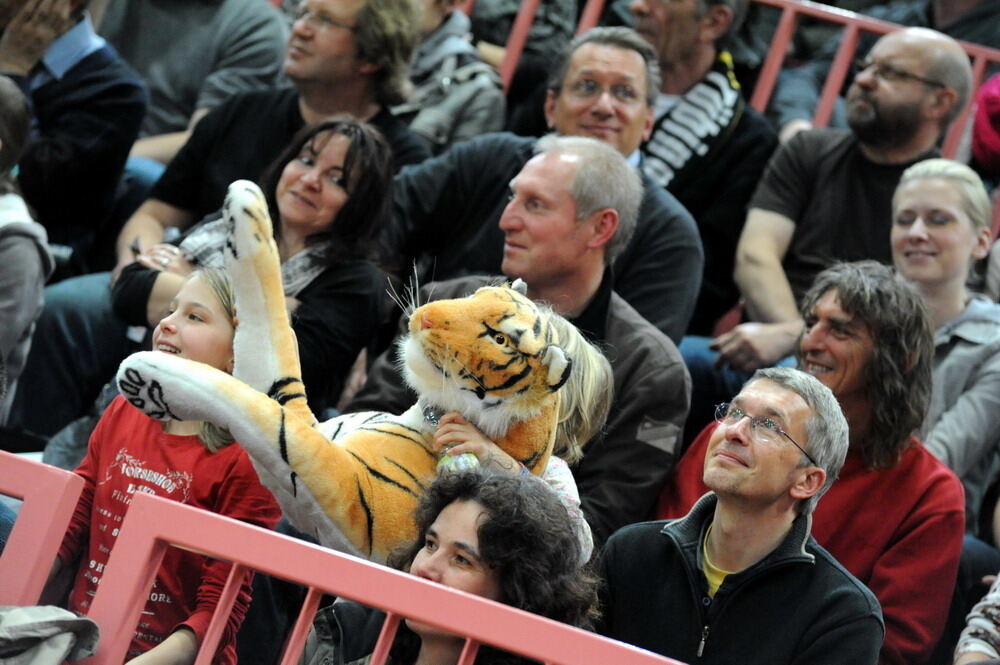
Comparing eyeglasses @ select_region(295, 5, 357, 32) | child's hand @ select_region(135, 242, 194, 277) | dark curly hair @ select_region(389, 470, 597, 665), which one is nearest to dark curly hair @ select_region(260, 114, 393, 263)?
child's hand @ select_region(135, 242, 194, 277)

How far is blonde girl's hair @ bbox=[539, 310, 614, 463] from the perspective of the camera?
2.51 metres

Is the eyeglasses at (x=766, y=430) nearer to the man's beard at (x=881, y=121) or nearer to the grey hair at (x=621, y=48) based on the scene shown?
the grey hair at (x=621, y=48)

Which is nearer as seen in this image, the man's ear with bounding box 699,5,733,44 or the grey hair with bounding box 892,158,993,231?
the grey hair with bounding box 892,158,993,231

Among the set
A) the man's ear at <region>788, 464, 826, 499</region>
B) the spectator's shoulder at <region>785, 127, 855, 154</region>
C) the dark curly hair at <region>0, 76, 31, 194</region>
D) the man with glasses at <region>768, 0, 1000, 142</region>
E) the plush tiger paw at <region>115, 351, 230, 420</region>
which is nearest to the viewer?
the plush tiger paw at <region>115, 351, 230, 420</region>

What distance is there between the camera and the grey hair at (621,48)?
405 cm

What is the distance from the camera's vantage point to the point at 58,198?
420cm

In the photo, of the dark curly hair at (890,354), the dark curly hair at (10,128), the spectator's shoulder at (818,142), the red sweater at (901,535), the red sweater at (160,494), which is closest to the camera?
the red sweater at (160,494)

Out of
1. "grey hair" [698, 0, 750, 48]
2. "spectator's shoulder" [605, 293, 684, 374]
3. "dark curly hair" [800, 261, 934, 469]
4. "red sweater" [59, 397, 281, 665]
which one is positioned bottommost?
"red sweater" [59, 397, 281, 665]

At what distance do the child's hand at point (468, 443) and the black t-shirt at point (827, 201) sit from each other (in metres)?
2.00

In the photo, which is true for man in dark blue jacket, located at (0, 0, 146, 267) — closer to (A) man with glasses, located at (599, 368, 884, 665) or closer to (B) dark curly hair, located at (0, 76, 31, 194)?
(B) dark curly hair, located at (0, 76, 31, 194)

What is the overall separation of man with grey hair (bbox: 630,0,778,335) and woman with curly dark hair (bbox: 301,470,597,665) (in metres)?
2.10

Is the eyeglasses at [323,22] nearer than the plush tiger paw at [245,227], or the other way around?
the plush tiger paw at [245,227]

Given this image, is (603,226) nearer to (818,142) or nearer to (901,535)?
(901,535)

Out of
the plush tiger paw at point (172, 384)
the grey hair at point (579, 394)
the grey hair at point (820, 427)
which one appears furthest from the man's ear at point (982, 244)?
the plush tiger paw at point (172, 384)
